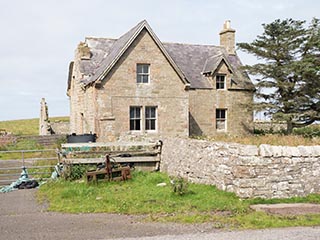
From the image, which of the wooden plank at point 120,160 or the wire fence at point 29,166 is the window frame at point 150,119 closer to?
the wire fence at point 29,166

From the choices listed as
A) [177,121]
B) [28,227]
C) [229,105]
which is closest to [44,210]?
[28,227]

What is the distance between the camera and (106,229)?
9.30m

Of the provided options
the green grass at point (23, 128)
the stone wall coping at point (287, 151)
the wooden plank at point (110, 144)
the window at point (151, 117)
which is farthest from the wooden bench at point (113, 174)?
the green grass at point (23, 128)

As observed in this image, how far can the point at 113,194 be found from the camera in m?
13.2

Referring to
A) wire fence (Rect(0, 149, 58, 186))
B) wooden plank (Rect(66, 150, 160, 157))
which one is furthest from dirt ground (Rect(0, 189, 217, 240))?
wooden plank (Rect(66, 150, 160, 157))

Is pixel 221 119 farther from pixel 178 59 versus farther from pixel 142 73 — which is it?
pixel 142 73

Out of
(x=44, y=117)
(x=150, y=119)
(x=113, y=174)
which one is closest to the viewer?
(x=113, y=174)

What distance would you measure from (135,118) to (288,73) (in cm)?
1250

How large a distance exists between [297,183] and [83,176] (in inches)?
304

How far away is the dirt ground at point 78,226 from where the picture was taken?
886 cm

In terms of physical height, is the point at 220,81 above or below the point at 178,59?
below

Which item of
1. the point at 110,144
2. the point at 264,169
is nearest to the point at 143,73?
the point at 110,144

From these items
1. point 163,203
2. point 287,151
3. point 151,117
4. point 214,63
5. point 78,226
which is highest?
point 214,63

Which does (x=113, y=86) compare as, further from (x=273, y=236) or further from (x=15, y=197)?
(x=273, y=236)
